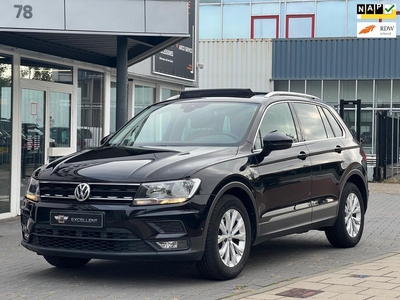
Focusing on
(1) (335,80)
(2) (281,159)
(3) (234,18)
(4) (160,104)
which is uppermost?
(3) (234,18)

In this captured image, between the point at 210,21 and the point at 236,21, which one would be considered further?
the point at 210,21

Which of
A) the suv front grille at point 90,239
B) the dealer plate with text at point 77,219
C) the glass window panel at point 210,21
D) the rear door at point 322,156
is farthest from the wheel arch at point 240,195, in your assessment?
the glass window panel at point 210,21

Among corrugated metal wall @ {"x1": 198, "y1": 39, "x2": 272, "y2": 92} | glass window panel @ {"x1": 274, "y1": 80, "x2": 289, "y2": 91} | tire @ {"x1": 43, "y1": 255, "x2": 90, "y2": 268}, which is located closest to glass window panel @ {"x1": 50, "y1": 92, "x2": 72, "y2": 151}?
tire @ {"x1": 43, "y1": 255, "x2": 90, "y2": 268}

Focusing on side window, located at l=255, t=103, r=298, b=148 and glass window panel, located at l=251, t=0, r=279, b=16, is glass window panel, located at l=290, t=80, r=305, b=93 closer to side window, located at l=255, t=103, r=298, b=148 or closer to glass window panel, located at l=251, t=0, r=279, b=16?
glass window panel, located at l=251, t=0, r=279, b=16

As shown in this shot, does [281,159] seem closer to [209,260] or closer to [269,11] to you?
[209,260]

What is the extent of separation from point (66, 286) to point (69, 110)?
275 inches

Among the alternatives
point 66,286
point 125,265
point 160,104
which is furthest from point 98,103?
point 66,286

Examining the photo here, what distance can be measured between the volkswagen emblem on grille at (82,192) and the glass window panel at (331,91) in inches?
1099

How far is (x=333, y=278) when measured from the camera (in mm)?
6770

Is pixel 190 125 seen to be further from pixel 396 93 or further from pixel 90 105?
pixel 396 93

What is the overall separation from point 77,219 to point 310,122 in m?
3.30

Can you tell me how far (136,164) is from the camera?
262 inches

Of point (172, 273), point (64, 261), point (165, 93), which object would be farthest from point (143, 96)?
point (172, 273)

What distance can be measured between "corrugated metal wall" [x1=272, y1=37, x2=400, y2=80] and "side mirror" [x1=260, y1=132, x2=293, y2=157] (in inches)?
1015
